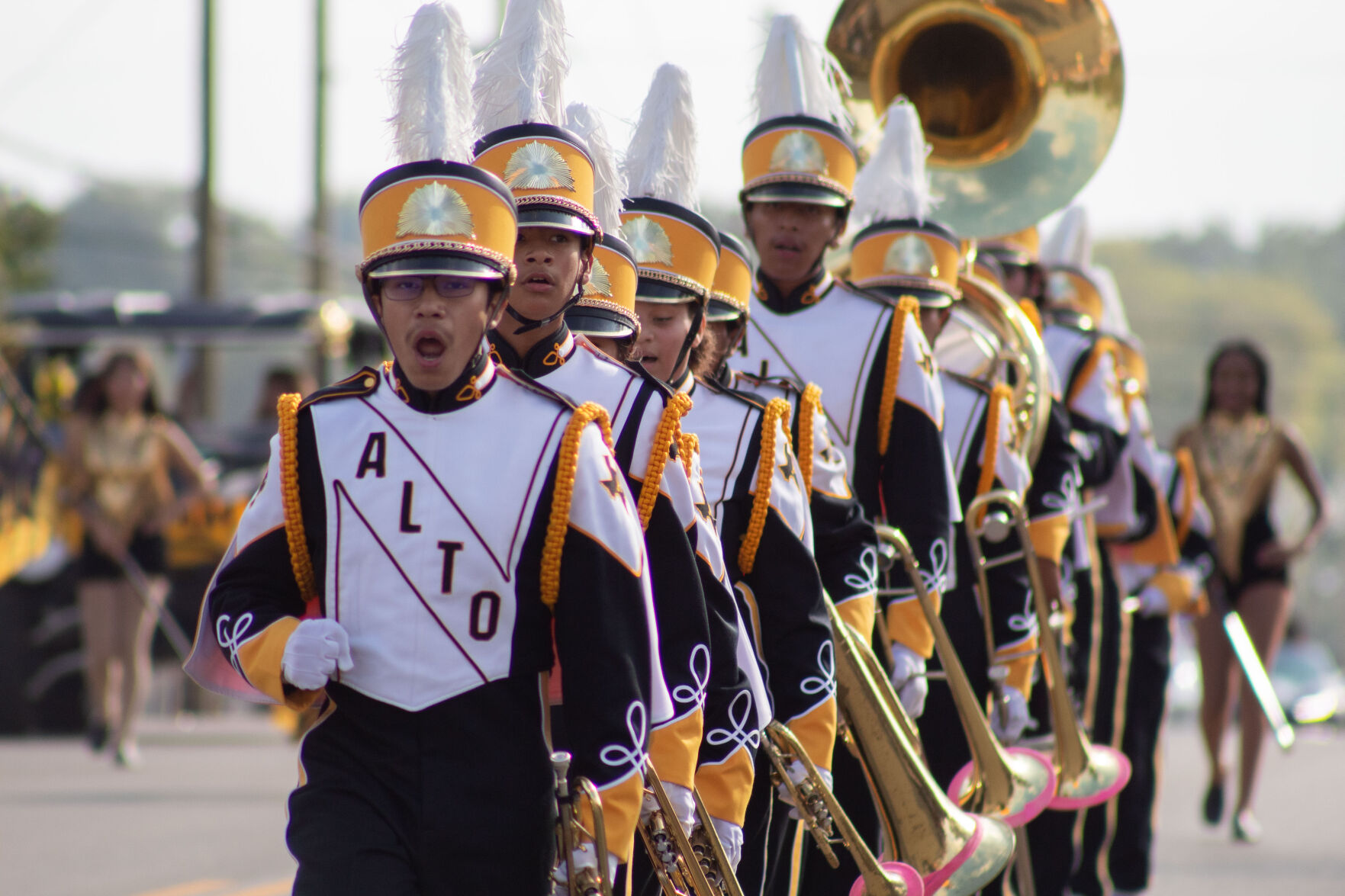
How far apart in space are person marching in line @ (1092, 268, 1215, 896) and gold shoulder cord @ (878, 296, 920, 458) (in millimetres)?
3165

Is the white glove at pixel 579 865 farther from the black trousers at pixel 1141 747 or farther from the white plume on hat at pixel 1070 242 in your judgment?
the white plume on hat at pixel 1070 242

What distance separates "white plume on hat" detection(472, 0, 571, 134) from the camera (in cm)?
480

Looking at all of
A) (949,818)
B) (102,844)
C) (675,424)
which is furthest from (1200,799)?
(675,424)

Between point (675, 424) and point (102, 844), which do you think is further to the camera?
point (102, 844)

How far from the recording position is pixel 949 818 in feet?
18.6

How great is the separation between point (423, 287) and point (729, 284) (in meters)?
1.71

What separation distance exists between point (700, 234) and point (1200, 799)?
8534mm

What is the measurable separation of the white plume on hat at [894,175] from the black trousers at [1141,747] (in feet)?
9.48

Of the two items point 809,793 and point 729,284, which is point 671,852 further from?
point 729,284

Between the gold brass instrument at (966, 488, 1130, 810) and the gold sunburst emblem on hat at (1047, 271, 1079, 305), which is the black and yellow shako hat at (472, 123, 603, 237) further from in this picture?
the gold sunburst emblem on hat at (1047, 271, 1079, 305)

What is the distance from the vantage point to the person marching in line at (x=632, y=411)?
416cm

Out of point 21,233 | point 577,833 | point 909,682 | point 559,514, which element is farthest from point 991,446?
point 21,233

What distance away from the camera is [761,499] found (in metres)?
4.90

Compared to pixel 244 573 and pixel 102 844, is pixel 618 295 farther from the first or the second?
pixel 102 844
